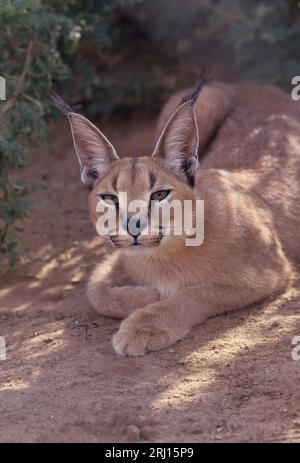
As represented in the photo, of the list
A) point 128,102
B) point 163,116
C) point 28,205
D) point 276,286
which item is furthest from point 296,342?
point 128,102

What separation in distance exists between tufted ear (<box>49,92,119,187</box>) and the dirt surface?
100 cm

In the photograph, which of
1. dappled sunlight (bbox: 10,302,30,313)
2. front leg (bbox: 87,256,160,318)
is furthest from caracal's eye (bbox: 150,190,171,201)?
dappled sunlight (bbox: 10,302,30,313)

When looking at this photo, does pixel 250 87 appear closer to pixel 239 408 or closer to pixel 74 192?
pixel 74 192

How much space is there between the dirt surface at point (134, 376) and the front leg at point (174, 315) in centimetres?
6

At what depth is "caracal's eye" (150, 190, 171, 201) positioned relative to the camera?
5.02 meters

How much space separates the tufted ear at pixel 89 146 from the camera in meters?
5.19

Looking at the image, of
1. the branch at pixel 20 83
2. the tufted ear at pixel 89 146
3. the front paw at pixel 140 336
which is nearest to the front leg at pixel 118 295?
the front paw at pixel 140 336

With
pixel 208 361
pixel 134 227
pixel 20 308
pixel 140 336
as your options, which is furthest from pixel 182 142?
pixel 20 308

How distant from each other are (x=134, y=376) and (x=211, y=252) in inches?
42.4

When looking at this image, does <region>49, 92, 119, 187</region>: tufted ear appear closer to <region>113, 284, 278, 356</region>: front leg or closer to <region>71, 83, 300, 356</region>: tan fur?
<region>71, 83, 300, 356</region>: tan fur

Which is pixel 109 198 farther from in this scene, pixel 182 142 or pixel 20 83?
pixel 20 83

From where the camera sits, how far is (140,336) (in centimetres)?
502

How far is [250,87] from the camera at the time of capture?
7.51 meters

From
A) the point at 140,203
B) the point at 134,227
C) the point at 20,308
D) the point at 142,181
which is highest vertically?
the point at 142,181
